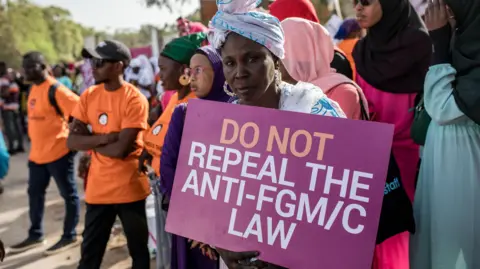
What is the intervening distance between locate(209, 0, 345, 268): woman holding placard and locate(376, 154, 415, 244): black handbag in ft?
0.98

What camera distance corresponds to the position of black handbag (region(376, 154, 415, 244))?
167cm

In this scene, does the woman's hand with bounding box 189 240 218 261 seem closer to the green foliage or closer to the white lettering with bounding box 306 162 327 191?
the white lettering with bounding box 306 162 327 191

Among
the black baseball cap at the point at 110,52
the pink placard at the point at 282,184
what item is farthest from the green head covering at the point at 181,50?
the pink placard at the point at 282,184

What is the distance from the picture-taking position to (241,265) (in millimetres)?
1563

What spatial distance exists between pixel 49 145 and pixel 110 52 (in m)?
1.73

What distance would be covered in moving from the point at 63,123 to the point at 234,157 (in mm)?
3792

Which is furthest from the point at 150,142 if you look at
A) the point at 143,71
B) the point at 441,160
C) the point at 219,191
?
the point at 143,71

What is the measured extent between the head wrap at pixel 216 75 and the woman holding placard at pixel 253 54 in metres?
0.80

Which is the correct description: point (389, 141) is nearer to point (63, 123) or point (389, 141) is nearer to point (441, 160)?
point (441, 160)

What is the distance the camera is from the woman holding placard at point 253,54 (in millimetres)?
1695

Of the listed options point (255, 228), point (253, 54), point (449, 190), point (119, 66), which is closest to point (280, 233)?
point (255, 228)

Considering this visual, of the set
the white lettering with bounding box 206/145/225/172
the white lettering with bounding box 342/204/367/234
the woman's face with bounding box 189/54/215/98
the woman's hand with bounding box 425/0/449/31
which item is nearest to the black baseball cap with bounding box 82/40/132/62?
the woman's face with bounding box 189/54/215/98

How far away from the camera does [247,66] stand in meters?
1.71

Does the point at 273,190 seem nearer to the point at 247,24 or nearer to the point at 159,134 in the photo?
the point at 247,24
